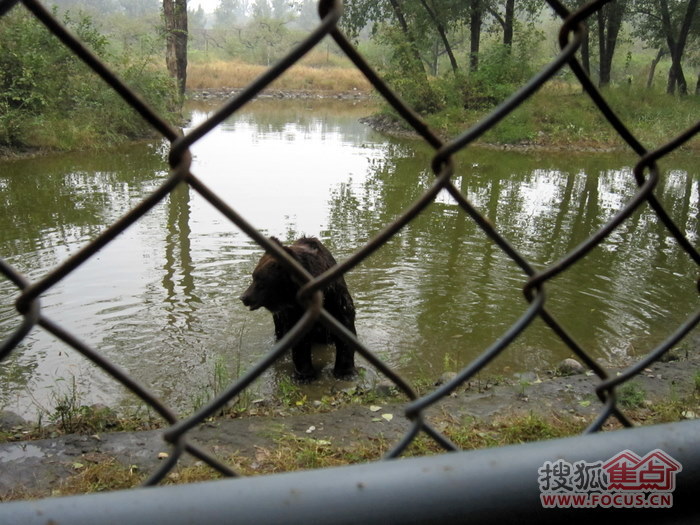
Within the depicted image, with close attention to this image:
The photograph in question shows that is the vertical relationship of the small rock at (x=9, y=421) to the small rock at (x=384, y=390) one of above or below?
below

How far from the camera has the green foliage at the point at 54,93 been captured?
599 inches

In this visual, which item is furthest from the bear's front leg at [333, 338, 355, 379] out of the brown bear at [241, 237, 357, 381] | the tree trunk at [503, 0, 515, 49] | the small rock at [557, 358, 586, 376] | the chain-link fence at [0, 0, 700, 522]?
the tree trunk at [503, 0, 515, 49]

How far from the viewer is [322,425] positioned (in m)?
4.00

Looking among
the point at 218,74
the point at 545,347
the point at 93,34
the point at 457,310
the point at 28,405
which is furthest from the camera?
the point at 218,74

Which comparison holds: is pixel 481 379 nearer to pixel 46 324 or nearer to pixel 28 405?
pixel 28 405

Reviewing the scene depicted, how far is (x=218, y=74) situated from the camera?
129 feet

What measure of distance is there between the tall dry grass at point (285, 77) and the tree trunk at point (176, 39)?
535 inches

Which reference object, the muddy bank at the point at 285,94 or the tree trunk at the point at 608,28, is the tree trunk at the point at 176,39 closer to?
the muddy bank at the point at 285,94

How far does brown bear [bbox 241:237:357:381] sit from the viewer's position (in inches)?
186

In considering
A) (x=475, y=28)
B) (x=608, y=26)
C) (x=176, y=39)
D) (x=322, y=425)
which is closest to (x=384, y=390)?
(x=322, y=425)

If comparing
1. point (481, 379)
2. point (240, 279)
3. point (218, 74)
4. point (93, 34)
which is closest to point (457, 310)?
point (481, 379)

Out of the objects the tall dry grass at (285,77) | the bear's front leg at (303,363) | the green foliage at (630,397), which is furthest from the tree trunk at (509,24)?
the green foliage at (630,397)

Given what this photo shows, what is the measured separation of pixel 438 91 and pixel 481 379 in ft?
71.2

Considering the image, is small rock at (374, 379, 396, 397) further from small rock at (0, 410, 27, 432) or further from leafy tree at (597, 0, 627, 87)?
leafy tree at (597, 0, 627, 87)
